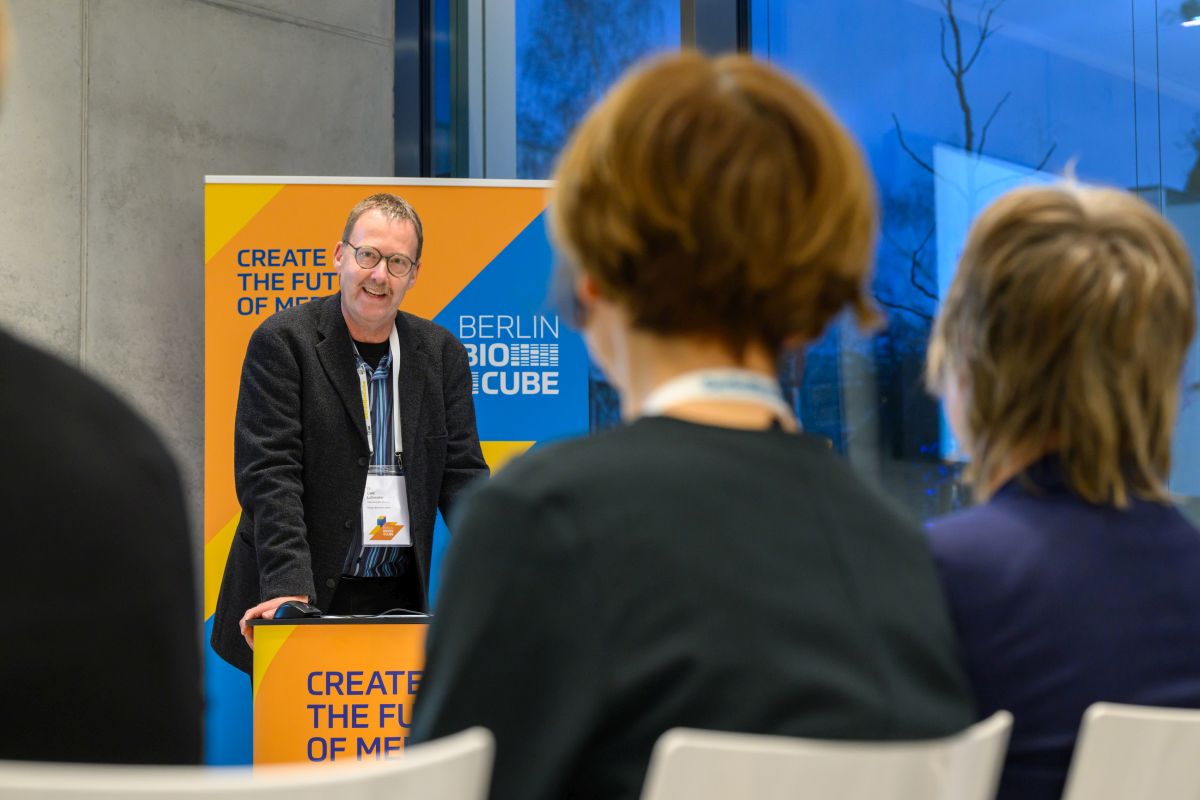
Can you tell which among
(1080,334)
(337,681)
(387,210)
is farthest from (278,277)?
(1080,334)

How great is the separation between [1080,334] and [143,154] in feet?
16.0

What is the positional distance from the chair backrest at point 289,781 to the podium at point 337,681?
7.10 feet

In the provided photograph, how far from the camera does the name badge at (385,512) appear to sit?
3465 mm

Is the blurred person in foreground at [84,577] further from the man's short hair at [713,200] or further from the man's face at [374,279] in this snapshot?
the man's face at [374,279]

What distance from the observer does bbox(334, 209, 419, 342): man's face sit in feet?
11.8

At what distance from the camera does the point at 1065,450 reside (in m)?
1.24

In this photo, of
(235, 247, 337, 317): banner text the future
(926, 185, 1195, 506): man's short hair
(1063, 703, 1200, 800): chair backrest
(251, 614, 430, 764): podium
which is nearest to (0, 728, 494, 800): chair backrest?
(1063, 703, 1200, 800): chair backrest

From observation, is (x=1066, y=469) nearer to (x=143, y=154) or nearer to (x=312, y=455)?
(x=312, y=455)

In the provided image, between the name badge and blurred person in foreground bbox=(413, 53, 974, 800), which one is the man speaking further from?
blurred person in foreground bbox=(413, 53, 974, 800)

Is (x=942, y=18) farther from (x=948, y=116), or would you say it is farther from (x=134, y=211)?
(x=134, y=211)

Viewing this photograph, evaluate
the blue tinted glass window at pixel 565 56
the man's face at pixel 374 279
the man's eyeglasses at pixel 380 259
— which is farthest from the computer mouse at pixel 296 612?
the blue tinted glass window at pixel 565 56

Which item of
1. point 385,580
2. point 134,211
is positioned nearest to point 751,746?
point 385,580

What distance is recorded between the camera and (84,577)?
833 mm

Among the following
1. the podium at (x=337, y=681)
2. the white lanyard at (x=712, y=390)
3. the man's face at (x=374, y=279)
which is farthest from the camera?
the man's face at (x=374, y=279)
